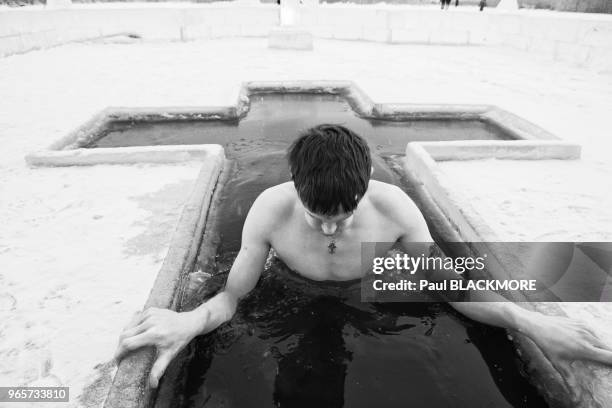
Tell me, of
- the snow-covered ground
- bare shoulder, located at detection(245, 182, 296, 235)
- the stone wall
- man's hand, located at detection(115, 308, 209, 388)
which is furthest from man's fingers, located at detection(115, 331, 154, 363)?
the stone wall

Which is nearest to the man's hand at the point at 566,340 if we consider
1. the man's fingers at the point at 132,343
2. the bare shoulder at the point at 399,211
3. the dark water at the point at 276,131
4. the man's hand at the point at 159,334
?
the bare shoulder at the point at 399,211

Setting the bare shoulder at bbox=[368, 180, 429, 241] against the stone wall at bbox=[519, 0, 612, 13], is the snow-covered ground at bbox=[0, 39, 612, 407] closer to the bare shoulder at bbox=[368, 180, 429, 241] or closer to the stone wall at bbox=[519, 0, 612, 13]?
the bare shoulder at bbox=[368, 180, 429, 241]

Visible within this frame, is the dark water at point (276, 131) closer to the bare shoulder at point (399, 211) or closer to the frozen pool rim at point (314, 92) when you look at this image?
the frozen pool rim at point (314, 92)

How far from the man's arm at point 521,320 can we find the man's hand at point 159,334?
123 centimetres

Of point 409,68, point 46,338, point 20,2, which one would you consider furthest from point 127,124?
point 20,2

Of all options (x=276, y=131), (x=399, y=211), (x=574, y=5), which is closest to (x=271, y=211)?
(x=399, y=211)

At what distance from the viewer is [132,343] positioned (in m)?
1.64

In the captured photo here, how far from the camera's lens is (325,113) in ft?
20.8

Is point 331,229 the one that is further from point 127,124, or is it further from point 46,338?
point 127,124

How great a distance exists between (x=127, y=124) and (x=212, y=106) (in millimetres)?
1198

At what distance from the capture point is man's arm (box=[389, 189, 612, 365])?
168 centimetres

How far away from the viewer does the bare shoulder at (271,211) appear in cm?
218

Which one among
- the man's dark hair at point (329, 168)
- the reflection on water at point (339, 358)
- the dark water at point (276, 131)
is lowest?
the reflection on water at point (339, 358)

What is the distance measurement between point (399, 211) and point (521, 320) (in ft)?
2.61
